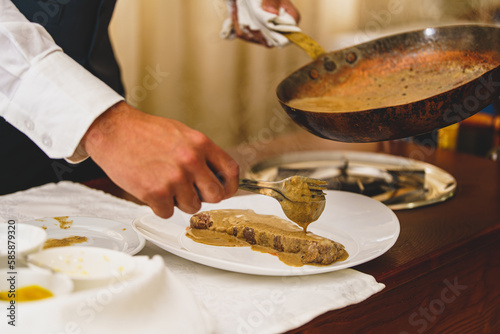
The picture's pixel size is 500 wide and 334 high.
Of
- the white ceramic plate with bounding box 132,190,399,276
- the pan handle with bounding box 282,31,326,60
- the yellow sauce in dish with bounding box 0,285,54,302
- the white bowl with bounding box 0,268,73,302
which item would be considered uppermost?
the pan handle with bounding box 282,31,326,60

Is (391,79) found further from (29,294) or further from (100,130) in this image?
(29,294)

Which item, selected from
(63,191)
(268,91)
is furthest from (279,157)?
(268,91)

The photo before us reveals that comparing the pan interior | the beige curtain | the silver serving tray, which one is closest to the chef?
the pan interior

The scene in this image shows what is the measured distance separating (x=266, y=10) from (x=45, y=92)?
0.63 metres

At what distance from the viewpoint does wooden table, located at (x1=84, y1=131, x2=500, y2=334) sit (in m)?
0.81

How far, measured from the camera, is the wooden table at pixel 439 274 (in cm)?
81

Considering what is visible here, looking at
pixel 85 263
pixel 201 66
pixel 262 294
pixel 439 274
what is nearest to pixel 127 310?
pixel 85 263


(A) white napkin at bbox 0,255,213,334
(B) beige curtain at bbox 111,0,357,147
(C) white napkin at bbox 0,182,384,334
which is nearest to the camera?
(A) white napkin at bbox 0,255,213,334

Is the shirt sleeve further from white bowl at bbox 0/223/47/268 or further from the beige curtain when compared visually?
the beige curtain

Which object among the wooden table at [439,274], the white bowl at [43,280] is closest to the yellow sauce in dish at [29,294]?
the white bowl at [43,280]

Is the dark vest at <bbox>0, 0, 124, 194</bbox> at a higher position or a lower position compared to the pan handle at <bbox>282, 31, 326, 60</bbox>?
lower

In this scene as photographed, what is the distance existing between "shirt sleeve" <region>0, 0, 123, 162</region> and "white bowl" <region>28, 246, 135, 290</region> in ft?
0.64

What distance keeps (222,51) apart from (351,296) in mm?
2226

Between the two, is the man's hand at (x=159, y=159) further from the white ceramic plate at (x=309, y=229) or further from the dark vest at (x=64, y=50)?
the dark vest at (x=64, y=50)
